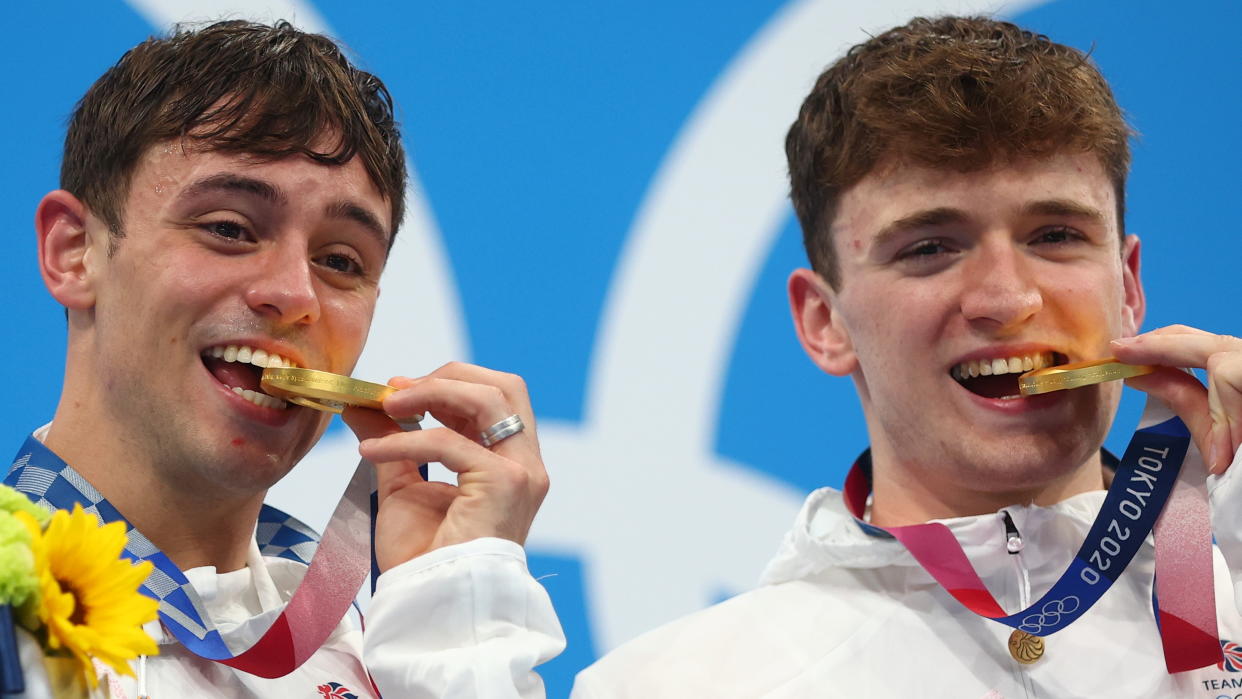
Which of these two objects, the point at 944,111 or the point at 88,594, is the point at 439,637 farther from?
the point at 944,111

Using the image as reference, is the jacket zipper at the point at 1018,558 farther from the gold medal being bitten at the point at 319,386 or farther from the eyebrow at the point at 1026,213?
the gold medal being bitten at the point at 319,386

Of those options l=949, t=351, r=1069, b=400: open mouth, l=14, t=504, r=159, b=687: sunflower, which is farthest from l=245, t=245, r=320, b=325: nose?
l=949, t=351, r=1069, b=400: open mouth

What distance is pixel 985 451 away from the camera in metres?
2.29

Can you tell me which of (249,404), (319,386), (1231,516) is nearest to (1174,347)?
(1231,516)

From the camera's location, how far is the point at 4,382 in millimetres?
2789

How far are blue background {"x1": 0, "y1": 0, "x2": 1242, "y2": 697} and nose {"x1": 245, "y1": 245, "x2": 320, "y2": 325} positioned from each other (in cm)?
108

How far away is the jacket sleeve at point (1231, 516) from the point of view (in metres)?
2.00

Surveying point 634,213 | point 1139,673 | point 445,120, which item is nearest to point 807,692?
point 1139,673

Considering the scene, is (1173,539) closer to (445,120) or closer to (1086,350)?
(1086,350)

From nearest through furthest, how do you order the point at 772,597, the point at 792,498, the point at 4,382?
1. the point at 772,597
2. the point at 4,382
3. the point at 792,498

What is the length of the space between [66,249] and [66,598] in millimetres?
923

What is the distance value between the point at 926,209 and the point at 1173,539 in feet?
2.15

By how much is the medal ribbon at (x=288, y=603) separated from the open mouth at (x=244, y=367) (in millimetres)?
199

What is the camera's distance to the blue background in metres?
3.14
